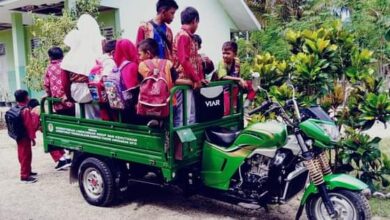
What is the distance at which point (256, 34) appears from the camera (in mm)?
16484

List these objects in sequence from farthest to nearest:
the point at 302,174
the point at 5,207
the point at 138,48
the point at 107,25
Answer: the point at 107,25
the point at 5,207
the point at 138,48
the point at 302,174

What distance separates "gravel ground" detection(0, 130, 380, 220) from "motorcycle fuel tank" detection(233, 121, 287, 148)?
896 mm

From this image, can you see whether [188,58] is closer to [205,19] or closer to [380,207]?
[380,207]

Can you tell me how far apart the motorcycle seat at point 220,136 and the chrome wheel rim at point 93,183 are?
137 cm

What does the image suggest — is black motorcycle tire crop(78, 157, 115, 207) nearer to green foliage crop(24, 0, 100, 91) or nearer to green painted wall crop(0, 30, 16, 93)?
green foliage crop(24, 0, 100, 91)

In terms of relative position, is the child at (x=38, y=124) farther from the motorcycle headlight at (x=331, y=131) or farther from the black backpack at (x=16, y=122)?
the motorcycle headlight at (x=331, y=131)

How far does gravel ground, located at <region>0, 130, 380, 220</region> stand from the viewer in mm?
4742

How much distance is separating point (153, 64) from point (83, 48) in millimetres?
1294

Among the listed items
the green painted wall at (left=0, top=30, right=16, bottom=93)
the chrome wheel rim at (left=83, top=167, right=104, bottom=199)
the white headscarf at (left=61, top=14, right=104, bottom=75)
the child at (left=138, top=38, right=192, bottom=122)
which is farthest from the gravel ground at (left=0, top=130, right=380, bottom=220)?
the green painted wall at (left=0, top=30, right=16, bottom=93)

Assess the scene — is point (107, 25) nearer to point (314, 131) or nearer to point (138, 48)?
point (138, 48)

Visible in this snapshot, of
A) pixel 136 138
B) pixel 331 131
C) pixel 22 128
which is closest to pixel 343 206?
pixel 331 131

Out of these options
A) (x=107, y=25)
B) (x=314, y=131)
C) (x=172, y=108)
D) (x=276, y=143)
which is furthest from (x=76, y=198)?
(x=107, y=25)

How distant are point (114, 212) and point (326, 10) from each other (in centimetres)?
1181

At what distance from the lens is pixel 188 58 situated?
14.5 ft
